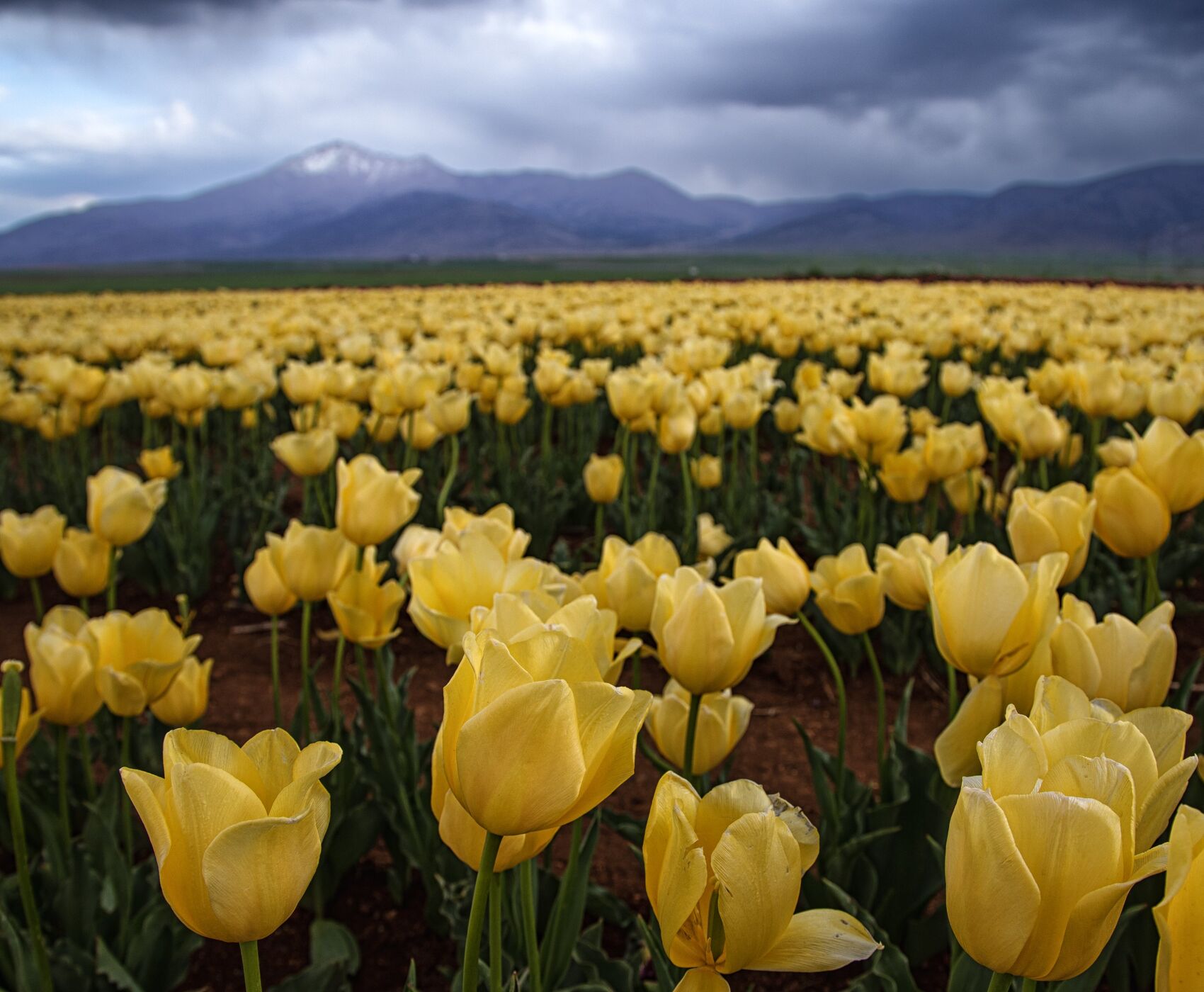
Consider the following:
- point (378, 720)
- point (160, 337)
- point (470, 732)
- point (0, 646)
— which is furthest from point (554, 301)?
point (470, 732)

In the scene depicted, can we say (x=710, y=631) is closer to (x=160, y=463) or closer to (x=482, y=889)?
(x=482, y=889)

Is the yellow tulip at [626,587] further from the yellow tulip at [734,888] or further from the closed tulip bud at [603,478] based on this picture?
the closed tulip bud at [603,478]

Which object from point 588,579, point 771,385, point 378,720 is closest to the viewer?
point 588,579

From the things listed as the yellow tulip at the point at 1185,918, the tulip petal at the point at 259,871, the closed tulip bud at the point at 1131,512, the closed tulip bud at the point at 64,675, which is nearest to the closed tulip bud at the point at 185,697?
the closed tulip bud at the point at 64,675

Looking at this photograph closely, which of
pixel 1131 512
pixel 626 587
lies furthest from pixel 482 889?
pixel 1131 512

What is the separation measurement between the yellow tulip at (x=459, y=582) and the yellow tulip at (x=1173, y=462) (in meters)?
1.30

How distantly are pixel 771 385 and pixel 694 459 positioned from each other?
0.51 metres

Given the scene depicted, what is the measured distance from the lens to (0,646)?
388cm

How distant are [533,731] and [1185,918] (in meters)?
0.49

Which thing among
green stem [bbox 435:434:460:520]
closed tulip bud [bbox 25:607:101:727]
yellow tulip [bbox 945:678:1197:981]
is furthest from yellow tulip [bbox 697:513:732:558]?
yellow tulip [bbox 945:678:1197:981]

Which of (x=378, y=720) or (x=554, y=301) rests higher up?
(x=554, y=301)

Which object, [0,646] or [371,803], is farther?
[0,646]

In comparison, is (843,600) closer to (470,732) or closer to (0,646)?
(470,732)

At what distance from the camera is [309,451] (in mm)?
2826
